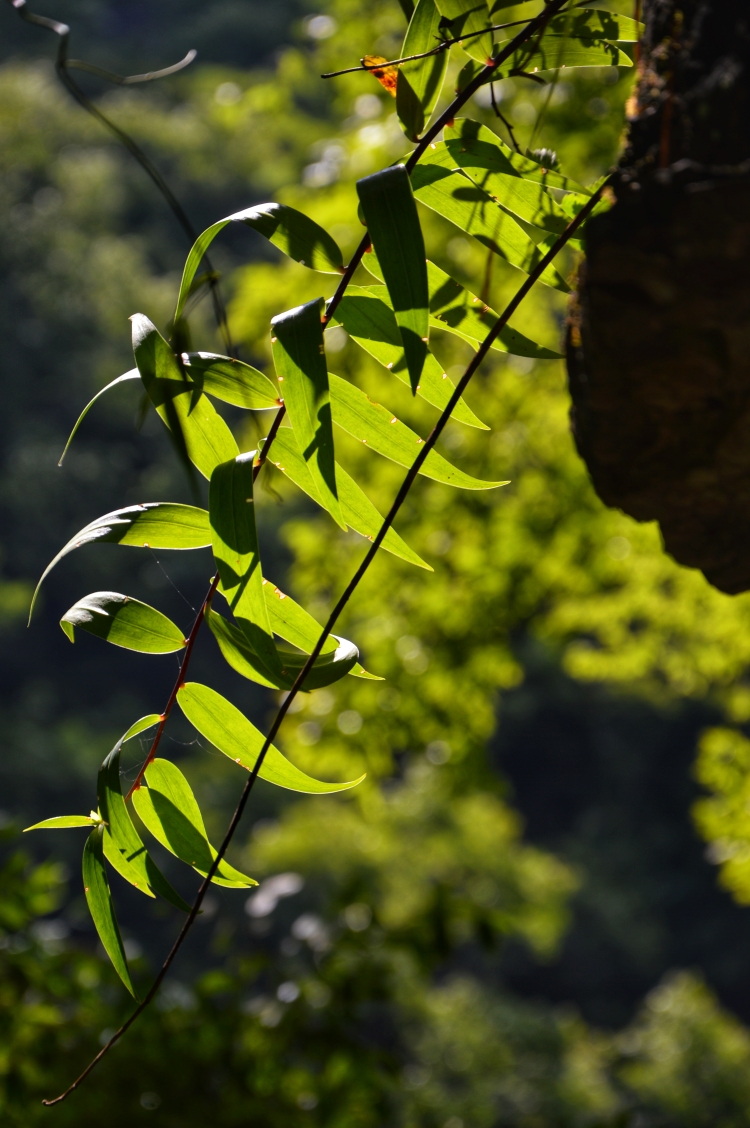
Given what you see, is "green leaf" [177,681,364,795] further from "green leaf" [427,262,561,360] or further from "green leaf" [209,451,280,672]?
"green leaf" [427,262,561,360]

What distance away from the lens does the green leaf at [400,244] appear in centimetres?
29

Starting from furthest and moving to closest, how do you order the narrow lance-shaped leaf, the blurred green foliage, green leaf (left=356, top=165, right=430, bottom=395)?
1. the blurred green foliage
2. the narrow lance-shaped leaf
3. green leaf (left=356, top=165, right=430, bottom=395)

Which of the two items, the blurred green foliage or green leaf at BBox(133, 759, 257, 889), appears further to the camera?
the blurred green foliage

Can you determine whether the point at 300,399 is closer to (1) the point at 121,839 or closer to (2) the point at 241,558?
(2) the point at 241,558

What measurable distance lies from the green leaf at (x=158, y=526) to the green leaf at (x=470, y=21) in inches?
9.4

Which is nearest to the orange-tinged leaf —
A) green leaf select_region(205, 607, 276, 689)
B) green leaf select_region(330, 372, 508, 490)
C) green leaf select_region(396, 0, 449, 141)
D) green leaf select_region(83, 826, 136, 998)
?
green leaf select_region(396, 0, 449, 141)

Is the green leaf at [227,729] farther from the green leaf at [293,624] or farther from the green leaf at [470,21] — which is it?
the green leaf at [470,21]

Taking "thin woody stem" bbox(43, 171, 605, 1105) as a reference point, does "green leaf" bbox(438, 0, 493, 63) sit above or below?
above

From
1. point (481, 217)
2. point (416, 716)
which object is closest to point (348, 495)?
point (481, 217)

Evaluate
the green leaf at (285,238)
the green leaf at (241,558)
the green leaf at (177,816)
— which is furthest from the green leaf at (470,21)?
the green leaf at (177,816)

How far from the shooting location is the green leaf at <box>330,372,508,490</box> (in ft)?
1.26

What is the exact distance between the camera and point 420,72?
36cm

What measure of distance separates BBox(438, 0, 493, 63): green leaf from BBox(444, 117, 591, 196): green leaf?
34 millimetres

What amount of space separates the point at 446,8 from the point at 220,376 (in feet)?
0.64
